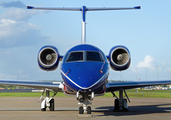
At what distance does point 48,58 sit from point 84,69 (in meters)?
5.25

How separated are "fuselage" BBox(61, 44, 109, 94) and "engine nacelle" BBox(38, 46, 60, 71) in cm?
281

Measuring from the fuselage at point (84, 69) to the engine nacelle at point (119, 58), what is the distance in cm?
244

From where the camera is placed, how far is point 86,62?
37.0 feet

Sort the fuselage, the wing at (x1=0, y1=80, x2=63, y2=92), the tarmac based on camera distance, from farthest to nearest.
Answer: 1. the wing at (x1=0, y1=80, x2=63, y2=92)
2. the tarmac
3. the fuselage

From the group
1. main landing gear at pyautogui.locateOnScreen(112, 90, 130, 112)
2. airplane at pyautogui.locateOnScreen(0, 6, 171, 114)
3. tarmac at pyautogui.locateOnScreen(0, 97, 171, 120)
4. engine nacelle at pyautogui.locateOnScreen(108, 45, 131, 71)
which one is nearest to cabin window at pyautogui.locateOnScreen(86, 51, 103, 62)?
airplane at pyautogui.locateOnScreen(0, 6, 171, 114)

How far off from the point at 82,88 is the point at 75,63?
1352 mm

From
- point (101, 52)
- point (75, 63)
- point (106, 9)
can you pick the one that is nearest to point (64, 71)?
point (75, 63)

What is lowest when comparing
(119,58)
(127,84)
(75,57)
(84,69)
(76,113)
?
(76,113)

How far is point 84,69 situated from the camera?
1079cm

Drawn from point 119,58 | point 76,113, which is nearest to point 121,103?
point 119,58

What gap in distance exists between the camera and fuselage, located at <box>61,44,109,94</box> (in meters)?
10.6

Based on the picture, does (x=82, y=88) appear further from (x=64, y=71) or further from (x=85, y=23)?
(x=85, y=23)

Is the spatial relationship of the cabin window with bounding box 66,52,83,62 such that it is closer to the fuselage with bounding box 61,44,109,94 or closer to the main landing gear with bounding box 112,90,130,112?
the fuselage with bounding box 61,44,109,94

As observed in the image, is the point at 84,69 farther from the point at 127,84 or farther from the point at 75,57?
the point at 127,84
